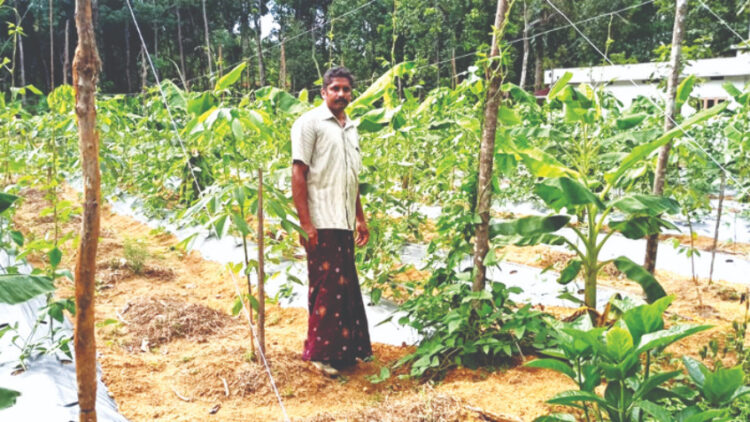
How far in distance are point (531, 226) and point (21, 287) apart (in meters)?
2.08

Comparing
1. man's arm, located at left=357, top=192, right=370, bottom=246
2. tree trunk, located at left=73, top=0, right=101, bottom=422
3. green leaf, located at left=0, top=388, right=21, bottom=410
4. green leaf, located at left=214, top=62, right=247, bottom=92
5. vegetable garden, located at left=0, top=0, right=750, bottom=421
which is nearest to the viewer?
green leaf, located at left=0, top=388, right=21, bottom=410

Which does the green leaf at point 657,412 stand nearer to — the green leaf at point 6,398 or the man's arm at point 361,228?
the green leaf at point 6,398

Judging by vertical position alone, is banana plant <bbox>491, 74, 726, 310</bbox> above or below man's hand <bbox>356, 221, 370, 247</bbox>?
above

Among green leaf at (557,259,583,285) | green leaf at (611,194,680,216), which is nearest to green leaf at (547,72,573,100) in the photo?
green leaf at (611,194,680,216)

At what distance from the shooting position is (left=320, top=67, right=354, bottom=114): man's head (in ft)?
8.54

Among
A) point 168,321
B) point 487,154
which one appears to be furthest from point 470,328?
point 168,321

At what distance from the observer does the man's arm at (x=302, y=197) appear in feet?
8.39

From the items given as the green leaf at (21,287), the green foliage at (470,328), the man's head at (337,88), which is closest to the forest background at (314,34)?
the man's head at (337,88)

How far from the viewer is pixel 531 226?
254cm

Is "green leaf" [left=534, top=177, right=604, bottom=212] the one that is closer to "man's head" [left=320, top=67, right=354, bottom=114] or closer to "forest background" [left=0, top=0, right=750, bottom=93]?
"man's head" [left=320, top=67, right=354, bottom=114]

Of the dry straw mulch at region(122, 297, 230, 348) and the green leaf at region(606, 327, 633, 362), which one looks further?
the dry straw mulch at region(122, 297, 230, 348)

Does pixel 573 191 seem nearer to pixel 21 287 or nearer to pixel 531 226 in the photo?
pixel 531 226

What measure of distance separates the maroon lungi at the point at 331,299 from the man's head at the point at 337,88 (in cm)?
60

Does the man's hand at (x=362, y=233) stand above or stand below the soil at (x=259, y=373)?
above
